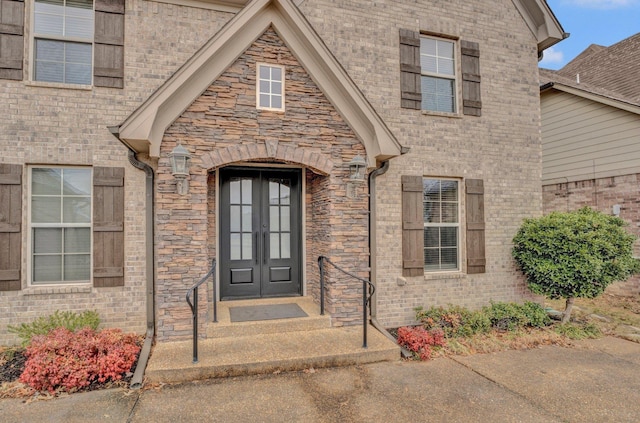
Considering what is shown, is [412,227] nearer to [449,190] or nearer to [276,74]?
[449,190]

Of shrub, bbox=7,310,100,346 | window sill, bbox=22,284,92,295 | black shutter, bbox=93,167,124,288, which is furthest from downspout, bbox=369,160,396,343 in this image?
window sill, bbox=22,284,92,295

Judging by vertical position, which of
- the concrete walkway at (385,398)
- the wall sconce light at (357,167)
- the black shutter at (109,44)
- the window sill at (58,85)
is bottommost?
the concrete walkway at (385,398)

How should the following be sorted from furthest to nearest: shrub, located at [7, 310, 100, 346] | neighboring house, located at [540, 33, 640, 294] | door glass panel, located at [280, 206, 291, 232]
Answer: neighboring house, located at [540, 33, 640, 294]
door glass panel, located at [280, 206, 291, 232]
shrub, located at [7, 310, 100, 346]

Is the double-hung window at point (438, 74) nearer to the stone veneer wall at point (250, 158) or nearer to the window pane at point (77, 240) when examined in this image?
the stone veneer wall at point (250, 158)

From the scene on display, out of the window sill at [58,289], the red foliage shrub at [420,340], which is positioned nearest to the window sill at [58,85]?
the window sill at [58,289]

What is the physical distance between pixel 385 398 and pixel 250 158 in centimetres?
359

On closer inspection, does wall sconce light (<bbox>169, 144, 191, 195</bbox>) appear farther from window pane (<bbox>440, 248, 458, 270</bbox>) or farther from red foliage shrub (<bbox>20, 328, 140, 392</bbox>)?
window pane (<bbox>440, 248, 458, 270</bbox>)

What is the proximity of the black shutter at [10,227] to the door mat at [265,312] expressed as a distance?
3.07 m

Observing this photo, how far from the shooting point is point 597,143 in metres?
8.66

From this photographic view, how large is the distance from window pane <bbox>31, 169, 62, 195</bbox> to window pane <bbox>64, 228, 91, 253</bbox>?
0.62 m

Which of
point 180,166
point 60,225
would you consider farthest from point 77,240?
point 180,166

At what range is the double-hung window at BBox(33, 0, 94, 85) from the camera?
532 centimetres

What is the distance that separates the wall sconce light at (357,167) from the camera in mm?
5488

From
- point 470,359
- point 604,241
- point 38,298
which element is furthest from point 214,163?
point 604,241
